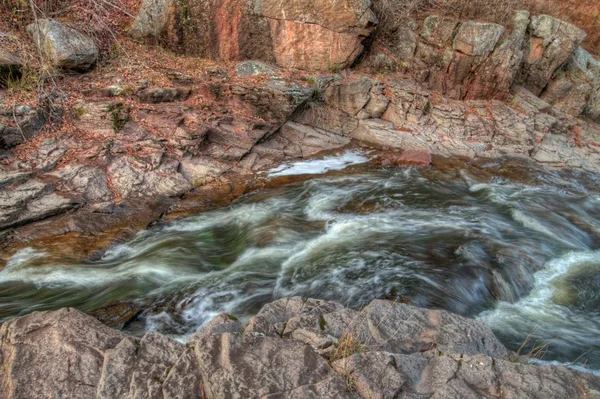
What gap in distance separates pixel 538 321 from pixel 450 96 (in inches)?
329

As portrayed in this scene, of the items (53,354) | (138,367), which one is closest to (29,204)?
(53,354)

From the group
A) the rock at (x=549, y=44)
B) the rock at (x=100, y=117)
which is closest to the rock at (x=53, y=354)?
the rock at (x=100, y=117)

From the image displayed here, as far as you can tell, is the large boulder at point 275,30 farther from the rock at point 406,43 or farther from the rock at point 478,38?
the rock at point 478,38

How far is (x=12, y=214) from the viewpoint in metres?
7.26

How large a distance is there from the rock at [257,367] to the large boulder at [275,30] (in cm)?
1016

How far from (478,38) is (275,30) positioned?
5.53 metres

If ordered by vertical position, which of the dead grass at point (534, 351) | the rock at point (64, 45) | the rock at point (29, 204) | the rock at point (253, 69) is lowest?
the rock at point (29, 204)

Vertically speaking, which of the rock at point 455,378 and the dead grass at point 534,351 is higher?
the rock at point 455,378

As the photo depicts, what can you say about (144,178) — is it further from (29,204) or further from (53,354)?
(53,354)

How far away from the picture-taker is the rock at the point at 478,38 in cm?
1204

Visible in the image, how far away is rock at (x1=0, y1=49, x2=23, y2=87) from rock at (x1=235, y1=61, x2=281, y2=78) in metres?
4.89

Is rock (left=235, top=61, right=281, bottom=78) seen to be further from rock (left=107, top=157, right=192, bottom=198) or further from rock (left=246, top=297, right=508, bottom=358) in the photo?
rock (left=246, top=297, right=508, bottom=358)

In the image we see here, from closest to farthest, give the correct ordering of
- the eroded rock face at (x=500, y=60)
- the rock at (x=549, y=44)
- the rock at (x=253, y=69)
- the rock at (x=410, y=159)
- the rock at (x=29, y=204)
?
the rock at (x=29, y=204) → the rock at (x=410, y=159) → the rock at (x=253, y=69) → the eroded rock face at (x=500, y=60) → the rock at (x=549, y=44)

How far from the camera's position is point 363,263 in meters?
6.25
